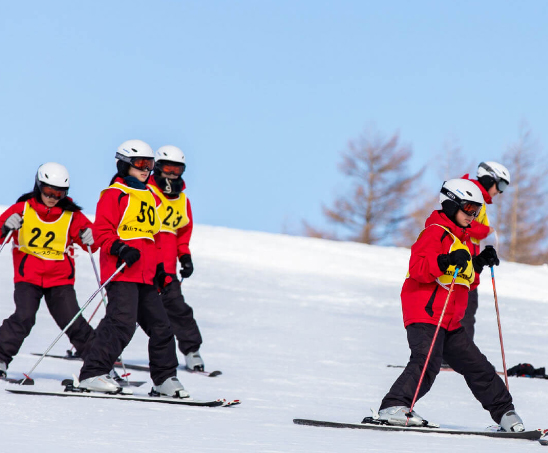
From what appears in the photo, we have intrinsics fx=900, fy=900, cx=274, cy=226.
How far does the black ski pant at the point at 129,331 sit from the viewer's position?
5926 mm

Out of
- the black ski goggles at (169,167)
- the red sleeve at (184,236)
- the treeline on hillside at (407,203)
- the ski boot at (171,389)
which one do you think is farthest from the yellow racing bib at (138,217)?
the treeline on hillside at (407,203)

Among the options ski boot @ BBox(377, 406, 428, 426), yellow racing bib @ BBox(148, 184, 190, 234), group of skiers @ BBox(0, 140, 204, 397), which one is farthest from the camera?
yellow racing bib @ BBox(148, 184, 190, 234)

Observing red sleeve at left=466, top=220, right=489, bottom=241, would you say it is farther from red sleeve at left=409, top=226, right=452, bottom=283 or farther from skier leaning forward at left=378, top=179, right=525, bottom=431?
red sleeve at left=409, top=226, right=452, bottom=283

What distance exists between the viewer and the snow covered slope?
14.3 ft

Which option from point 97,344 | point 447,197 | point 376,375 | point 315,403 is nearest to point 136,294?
point 97,344

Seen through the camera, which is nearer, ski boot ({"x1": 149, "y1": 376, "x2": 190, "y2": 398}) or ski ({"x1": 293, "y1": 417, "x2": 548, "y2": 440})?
ski ({"x1": 293, "y1": 417, "x2": 548, "y2": 440})

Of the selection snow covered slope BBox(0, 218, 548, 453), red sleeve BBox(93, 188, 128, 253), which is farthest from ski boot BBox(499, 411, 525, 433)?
red sleeve BBox(93, 188, 128, 253)

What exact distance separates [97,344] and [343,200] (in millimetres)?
38230

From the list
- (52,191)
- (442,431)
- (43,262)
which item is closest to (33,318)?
(43,262)

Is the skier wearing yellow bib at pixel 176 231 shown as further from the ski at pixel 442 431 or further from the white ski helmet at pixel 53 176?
the ski at pixel 442 431

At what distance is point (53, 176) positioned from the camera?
6676mm

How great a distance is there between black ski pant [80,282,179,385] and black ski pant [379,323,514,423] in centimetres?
163

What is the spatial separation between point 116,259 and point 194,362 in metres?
2.24

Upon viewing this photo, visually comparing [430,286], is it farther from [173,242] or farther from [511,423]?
[173,242]
